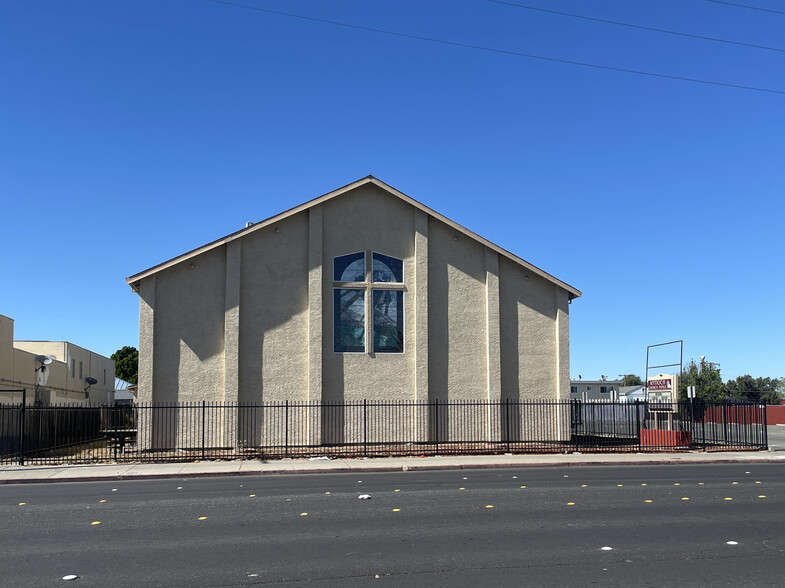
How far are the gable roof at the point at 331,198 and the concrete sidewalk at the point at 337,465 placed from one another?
701cm

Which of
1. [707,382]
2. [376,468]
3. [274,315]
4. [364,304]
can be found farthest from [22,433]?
[707,382]

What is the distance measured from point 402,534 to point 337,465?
38.2 feet

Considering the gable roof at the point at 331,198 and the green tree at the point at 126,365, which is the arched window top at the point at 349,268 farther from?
the green tree at the point at 126,365

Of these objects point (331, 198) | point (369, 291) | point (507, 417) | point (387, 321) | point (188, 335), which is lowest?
point (507, 417)

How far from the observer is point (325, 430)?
Result: 27.5 m

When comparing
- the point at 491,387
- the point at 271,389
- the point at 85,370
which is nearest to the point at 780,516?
the point at 491,387

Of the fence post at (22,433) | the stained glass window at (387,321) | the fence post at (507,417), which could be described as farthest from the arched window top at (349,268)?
the fence post at (22,433)

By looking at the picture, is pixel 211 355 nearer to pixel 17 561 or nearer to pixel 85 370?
pixel 17 561

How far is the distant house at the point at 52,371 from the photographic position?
34888mm

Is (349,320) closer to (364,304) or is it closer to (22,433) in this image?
(364,304)

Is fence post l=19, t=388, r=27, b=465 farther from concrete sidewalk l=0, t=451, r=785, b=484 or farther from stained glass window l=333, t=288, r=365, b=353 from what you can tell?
stained glass window l=333, t=288, r=365, b=353

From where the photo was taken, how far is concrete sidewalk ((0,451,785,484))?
66.2 feet

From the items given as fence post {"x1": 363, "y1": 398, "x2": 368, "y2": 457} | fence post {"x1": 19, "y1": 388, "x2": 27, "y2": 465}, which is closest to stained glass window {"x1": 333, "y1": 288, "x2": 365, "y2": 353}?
fence post {"x1": 363, "y1": 398, "x2": 368, "y2": 457}

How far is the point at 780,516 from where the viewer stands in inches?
484
